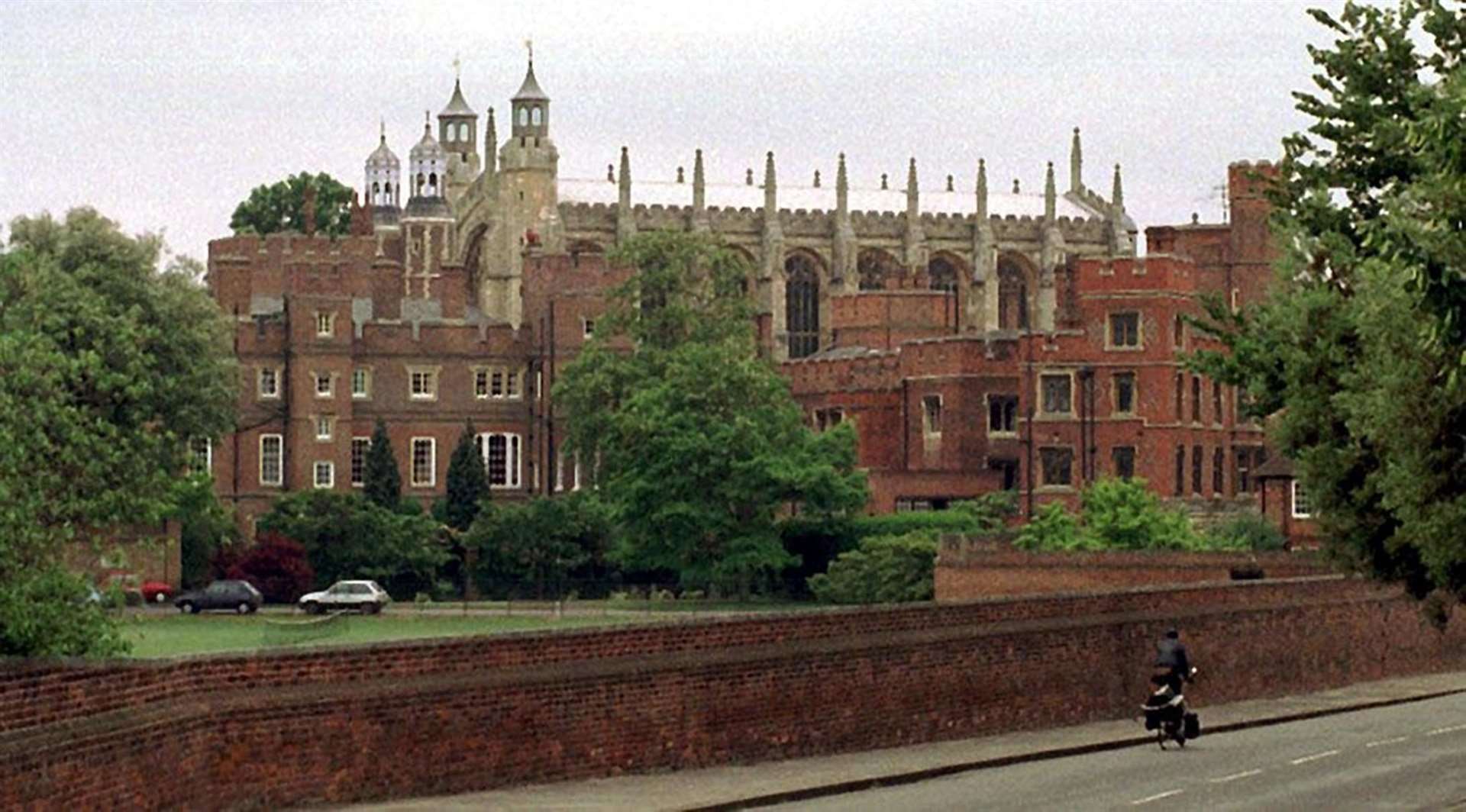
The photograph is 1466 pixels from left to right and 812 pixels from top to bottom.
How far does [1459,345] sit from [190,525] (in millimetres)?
79881

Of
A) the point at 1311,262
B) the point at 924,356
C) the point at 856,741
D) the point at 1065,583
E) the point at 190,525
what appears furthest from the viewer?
the point at 924,356

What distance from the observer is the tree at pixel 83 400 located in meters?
32.0

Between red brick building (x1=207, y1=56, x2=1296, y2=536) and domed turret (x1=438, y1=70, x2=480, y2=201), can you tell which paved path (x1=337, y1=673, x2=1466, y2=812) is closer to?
red brick building (x1=207, y1=56, x2=1296, y2=536)

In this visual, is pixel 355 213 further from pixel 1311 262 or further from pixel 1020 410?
pixel 1311 262

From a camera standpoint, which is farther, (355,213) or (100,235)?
(355,213)

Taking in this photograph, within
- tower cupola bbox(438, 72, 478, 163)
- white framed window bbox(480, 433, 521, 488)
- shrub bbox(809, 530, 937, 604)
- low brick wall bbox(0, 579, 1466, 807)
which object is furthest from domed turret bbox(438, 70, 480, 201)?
low brick wall bbox(0, 579, 1466, 807)

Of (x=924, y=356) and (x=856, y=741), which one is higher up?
(x=924, y=356)

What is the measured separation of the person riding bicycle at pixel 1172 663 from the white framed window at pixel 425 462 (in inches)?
2841

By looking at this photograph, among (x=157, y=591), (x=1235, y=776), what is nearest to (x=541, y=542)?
(x=157, y=591)

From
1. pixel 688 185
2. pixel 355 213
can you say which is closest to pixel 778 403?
pixel 355 213

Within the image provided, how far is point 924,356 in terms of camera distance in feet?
349

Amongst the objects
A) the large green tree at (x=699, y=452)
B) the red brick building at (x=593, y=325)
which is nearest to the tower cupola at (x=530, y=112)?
the red brick building at (x=593, y=325)

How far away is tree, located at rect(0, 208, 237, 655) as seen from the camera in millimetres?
32031

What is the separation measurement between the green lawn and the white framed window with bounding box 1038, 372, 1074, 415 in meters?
19.0
